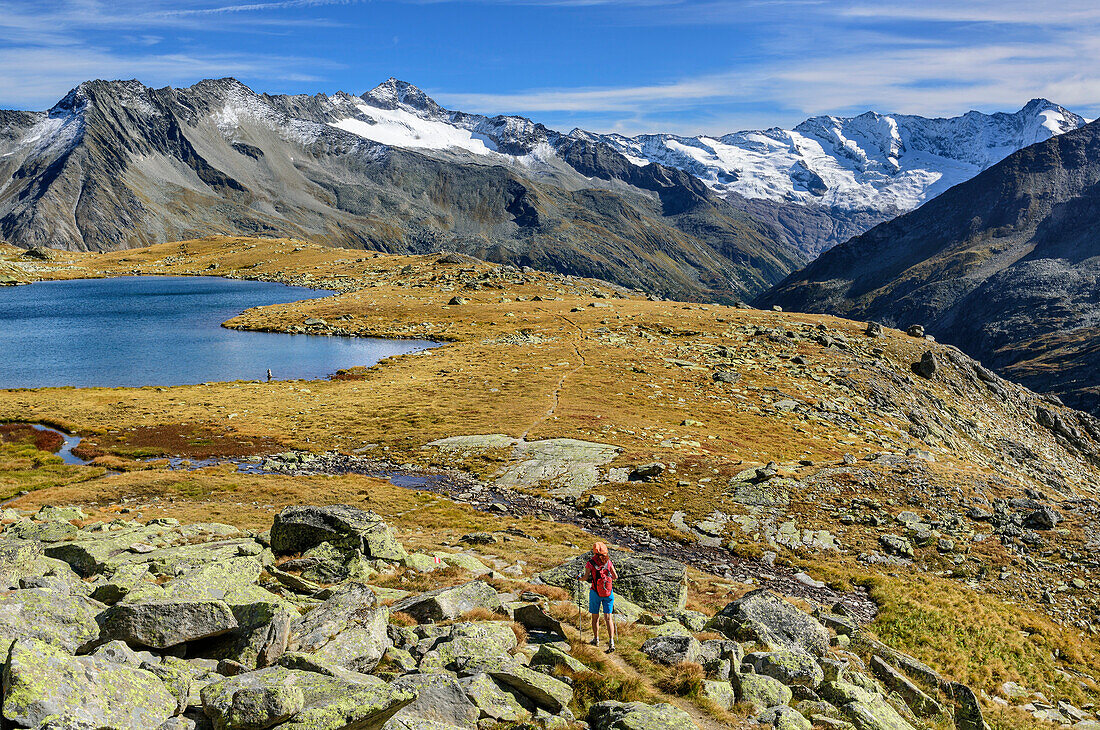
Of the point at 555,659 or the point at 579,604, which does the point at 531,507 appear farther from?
the point at 555,659

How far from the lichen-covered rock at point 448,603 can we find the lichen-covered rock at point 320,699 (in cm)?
611

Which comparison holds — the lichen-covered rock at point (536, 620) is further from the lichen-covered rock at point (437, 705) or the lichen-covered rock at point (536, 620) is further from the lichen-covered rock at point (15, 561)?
the lichen-covered rock at point (15, 561)

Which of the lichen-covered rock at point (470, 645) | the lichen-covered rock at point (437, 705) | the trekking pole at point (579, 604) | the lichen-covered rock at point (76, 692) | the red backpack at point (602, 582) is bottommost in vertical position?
the trekking pole at point (579, 604)

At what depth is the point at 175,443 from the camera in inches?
2248

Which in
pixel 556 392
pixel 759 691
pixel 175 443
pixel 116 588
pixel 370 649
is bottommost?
pixel 175 443

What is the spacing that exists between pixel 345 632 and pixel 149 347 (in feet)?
385

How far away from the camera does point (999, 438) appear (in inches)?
3428

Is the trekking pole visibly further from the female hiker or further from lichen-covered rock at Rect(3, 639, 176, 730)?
lichen-covered rock at Rect(3, 639, 176, 730)

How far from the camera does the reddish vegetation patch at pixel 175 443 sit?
179 ft

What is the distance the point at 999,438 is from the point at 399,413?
7921 cm

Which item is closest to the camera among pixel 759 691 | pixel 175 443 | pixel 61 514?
pixel 759 691

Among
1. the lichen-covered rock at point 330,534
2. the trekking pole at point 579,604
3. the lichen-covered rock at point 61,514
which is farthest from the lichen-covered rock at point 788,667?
the lichen-covered rock at point 61,514

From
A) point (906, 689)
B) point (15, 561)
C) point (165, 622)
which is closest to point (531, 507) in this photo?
point (906, 689)

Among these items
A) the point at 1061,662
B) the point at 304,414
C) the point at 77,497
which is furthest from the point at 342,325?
the point at 1061,662
